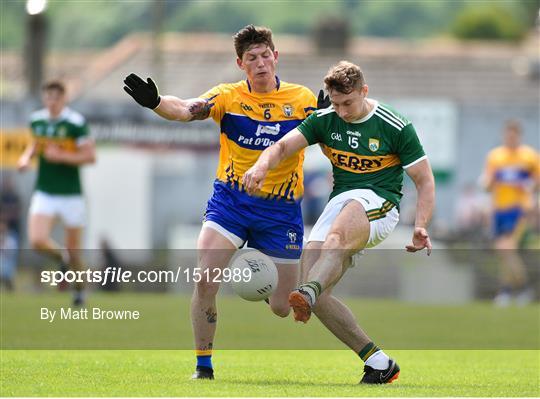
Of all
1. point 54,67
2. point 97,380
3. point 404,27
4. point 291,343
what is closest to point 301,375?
point 97,380

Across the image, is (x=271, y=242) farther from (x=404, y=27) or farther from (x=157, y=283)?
(x=404, y=27)

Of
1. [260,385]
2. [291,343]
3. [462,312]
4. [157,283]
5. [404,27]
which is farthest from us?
[404,27]

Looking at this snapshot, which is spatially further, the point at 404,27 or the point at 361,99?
the point at 404,27

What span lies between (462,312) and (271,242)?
30.9ft

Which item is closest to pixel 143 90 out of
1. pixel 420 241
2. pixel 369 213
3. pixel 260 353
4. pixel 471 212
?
pixel 369 213

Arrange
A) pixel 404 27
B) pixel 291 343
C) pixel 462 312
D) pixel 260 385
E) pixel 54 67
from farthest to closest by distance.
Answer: pixel 404 27 → pixel 54 67 → pixel 462 312 → pixel 291 343 → pixel 260 385

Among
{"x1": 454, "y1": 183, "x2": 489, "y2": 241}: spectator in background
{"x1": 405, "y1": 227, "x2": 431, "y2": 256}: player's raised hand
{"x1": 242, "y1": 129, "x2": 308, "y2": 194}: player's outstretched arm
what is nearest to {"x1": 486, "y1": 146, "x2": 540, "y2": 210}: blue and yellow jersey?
{"x1": 454, "y1": 183, "x2": 489, "y2": 241}: spectator in background

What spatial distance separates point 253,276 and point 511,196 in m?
13.0

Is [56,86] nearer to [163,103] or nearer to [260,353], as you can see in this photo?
[260,353]

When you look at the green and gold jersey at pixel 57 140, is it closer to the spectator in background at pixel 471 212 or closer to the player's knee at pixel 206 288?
the player's knee at pixel 206 288

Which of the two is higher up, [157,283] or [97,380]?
[97,380]

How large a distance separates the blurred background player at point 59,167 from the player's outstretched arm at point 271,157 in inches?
312

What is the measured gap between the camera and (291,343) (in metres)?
14.5

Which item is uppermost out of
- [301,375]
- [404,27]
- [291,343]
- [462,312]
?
[301,375]
